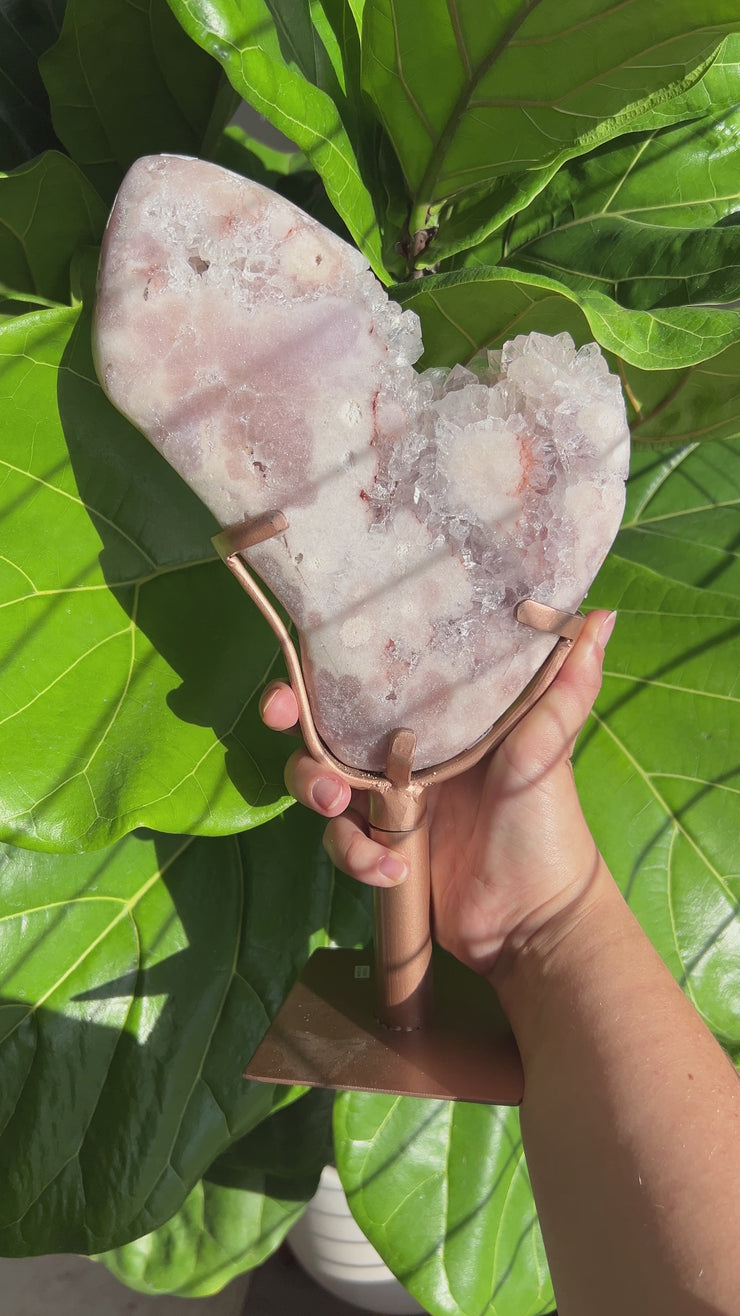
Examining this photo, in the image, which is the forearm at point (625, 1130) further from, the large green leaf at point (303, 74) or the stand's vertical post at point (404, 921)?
the large green leaf at point (303, 74)

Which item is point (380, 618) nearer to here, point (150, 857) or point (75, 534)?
point (75, 534)

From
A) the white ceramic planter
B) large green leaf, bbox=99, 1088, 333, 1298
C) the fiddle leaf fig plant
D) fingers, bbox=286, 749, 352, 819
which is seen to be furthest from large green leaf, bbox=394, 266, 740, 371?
the white ceramic planter

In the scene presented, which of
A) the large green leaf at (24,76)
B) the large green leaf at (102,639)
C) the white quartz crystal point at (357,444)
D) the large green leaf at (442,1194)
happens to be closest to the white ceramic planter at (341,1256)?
the large green leaf at (442,1194)

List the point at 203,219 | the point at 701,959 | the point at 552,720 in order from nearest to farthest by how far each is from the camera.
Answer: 1. the point at 203,219
2. the point at 552,720
3. the point at 701,959

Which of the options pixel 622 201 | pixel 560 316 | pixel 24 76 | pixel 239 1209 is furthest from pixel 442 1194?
pixel 24 76

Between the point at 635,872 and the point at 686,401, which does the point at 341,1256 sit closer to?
the point at 635,872

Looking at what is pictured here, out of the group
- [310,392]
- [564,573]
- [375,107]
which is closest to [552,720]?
[564,573]
